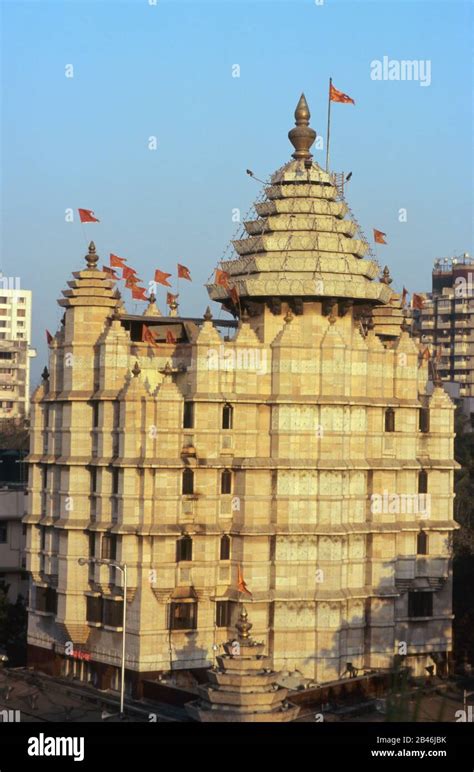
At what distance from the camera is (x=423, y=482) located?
254 feet

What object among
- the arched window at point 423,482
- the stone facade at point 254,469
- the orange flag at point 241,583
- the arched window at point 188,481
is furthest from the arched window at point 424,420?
the arched window at point 188,481

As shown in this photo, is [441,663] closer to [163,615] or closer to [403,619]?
[403,619]

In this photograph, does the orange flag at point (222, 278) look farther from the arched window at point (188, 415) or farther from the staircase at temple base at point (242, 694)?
the staircase at temple base at point (242, 694)

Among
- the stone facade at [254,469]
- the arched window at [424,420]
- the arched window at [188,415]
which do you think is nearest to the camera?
the stone facade at [254,469]

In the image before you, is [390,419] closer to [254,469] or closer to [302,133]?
[254,469]

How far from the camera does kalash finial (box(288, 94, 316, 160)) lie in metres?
77.3

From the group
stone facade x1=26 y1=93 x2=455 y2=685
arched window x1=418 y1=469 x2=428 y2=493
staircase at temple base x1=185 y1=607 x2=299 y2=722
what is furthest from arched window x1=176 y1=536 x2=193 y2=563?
arched window x1=418 y1=469 x2=428 y2=493

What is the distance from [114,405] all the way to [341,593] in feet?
41.6

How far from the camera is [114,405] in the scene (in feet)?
241

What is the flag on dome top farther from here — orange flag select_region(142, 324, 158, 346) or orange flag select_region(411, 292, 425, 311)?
orange flag select_region(411, 292, 425, 311)

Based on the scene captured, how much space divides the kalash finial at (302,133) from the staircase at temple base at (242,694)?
25.0m

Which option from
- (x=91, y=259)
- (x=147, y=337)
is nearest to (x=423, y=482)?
(x=147, y=337)

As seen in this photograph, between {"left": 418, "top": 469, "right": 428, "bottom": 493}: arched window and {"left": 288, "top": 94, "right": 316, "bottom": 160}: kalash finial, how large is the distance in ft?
50.3

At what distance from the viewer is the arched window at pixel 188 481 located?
73000mm
